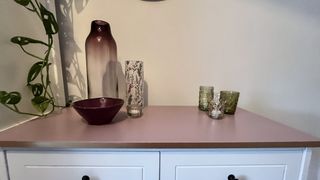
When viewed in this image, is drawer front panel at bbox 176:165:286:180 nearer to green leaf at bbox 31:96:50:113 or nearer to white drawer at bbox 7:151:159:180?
white drawer at bbox 7:151:159:180

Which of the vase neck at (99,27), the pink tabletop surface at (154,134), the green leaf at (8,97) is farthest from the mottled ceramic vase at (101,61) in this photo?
the green leaf at (8,97)

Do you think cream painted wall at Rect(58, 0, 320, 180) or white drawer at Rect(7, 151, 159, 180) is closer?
white drawer at Rect(7, 151, 159, 180)

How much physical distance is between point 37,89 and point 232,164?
2.58 feet

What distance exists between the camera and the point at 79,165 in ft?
1.99

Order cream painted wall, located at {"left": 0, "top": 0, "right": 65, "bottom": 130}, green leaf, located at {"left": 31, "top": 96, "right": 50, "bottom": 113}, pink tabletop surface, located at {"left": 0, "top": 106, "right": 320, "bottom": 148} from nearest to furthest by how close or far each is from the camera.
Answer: pink tabletop surface, located at {"left": 0, "top": 106, "right": 320, "bottom": 148}
cream painted wall, located at {"left": 0, "top": 0, "right": 65, "bottom": 130}
green leaf, located at {"left": 31, "top": 96, "right": 50, "bottom": 113}

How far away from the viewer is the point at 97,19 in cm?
105

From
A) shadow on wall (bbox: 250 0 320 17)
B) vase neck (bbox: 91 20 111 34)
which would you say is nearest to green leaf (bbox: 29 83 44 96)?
vase neck (bbox: 91 20 111 34)

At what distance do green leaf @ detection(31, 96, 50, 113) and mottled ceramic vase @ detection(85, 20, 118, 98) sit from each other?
234 mm

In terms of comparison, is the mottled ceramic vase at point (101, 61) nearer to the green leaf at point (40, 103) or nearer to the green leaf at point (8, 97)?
the green leaf at point (40, 103)

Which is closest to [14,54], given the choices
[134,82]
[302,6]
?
[134,82]

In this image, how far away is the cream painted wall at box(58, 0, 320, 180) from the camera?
1.05 m

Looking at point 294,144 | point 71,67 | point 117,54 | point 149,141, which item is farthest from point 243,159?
point 71,67

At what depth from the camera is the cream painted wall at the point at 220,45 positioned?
1053 millimetres

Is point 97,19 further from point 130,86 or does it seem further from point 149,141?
point 149,141
